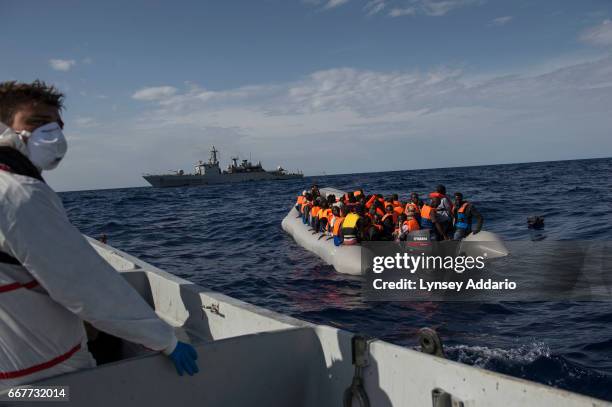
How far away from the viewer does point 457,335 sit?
22.5 feet

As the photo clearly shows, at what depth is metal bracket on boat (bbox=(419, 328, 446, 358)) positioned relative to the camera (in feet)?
8.43

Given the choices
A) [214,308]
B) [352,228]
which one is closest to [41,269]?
[214,308]

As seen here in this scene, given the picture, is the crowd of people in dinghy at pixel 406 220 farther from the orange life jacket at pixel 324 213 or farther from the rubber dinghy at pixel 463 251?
the orange life jacket at pixel 324 213

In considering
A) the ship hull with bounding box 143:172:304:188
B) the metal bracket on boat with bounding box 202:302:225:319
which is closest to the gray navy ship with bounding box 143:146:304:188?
the ship hull with bounding box 143:172:304:188

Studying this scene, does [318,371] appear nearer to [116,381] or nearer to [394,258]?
[116,381]

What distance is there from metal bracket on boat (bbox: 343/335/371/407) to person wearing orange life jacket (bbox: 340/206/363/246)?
28.9 ft

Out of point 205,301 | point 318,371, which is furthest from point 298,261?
point 318,371

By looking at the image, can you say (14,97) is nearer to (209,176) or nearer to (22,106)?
(22,106)

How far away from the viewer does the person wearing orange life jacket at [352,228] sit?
1157 centimetres

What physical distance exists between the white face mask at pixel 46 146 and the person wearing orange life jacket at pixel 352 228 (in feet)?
32.3

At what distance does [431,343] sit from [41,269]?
2.01 m

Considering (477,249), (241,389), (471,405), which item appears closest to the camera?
(471,405)

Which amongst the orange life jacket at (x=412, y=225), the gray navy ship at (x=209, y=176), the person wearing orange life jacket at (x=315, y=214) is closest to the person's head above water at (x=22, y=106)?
the orange life jacket at (x=412, y=225)

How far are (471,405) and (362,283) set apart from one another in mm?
8124
